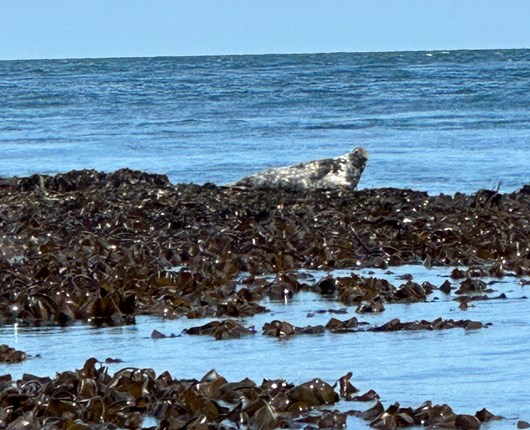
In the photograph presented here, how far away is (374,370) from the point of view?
5988mm

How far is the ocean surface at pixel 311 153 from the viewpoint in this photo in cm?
605

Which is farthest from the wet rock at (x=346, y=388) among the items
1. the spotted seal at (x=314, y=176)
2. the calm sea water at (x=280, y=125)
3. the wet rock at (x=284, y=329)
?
the calm sea water at (x=280, y=125)

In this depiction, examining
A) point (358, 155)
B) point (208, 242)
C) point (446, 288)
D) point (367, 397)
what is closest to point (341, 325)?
point (446, 288)

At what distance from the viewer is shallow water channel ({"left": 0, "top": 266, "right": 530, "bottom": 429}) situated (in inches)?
218

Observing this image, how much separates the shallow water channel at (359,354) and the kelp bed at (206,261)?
6.6 inches

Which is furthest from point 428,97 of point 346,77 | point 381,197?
point 381,197

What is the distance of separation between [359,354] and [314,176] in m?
8.88

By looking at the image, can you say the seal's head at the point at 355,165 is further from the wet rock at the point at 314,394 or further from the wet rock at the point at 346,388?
the wet rock at the point at 314,394

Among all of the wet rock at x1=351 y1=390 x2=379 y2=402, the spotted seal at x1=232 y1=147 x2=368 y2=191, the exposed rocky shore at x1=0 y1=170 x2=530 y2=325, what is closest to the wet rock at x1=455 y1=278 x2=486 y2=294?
the exposed rocky shore at x1=0 y1=170 x2=530 y2=325

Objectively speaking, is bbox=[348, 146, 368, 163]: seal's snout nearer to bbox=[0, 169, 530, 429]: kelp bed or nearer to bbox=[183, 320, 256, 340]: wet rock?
bbox=[0, 169, 530, 429]: kelp bed

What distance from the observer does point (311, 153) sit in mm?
24266

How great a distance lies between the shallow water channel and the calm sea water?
9874mm

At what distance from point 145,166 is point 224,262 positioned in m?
12.8

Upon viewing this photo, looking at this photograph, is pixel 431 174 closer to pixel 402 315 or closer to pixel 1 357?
pixel 402 315
